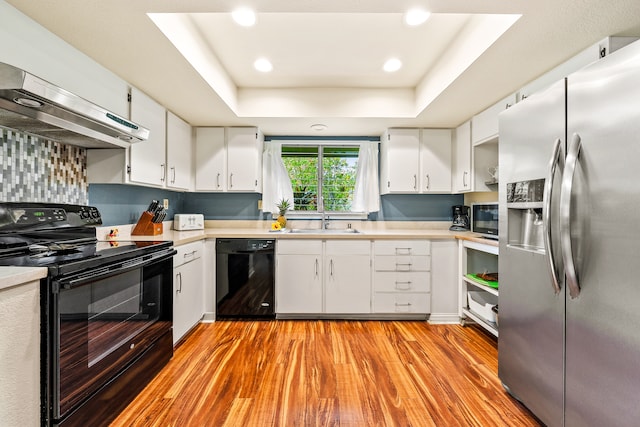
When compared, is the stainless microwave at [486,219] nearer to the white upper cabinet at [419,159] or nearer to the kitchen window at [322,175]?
the white upper cabinet at [419,159]

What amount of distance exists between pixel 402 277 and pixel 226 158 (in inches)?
87.7

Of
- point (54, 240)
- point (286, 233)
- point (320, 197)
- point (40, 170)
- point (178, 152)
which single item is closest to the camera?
point (54, 240)

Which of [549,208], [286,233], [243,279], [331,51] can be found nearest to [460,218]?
[286,233]

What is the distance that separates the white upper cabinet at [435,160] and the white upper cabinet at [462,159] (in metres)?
0.07

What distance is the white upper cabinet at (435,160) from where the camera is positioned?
10.7ft

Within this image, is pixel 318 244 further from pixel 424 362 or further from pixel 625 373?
pixel 625 373

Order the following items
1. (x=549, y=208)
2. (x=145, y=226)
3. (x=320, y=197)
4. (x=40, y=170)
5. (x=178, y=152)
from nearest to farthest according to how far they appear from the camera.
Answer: (x=549, y=208), (x=40, y=170), (x=145, y=226), (x=178, y=152), (x=320, y=197)

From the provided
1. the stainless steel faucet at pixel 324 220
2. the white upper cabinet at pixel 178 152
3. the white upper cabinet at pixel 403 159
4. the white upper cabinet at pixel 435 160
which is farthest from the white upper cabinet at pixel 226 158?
the white upper cabinet at pixel 435 160

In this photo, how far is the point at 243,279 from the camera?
2.93 metres

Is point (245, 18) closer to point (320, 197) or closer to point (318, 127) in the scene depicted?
point (318, 127)

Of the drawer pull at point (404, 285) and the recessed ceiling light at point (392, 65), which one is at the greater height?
the recessed ceiling light at point (392, 65)

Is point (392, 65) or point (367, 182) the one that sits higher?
point (392, 65)

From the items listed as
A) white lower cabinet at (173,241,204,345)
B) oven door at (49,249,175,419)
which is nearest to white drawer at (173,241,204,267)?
white lower cabinet at (173,241,204,345)

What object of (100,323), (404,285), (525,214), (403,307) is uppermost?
(525,214)
